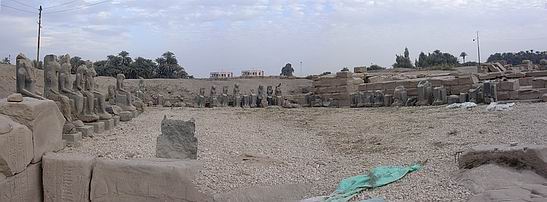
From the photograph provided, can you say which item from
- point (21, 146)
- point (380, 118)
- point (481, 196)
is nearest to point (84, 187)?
point (21, 146)

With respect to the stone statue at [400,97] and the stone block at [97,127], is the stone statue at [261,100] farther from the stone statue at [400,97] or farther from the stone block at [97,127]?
the stone block at [97,127]

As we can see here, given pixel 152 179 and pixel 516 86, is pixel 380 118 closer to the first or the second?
pixel 516 86

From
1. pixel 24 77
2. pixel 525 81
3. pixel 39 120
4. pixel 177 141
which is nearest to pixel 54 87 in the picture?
pixel 24 77

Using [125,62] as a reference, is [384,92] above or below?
below

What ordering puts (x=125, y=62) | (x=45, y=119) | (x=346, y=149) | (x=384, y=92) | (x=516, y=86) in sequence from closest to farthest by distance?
1. (x=45, y=119)
2. (x=346, y=149)
3. (x=516, y=86)
4. (x=384, y=92)
5. (x=125, y=62)

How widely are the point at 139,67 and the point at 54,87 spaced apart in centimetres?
3289

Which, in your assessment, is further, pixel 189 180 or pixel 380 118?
pixel 380 118

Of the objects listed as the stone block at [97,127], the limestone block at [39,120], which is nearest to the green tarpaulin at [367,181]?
the limestone block at [39,120]

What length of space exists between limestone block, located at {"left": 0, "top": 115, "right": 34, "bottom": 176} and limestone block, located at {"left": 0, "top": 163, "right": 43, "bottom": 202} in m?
0.08

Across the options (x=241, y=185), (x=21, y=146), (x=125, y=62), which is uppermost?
(x=125, y=62)

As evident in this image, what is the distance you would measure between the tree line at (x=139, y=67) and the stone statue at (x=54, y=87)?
29.6 meters

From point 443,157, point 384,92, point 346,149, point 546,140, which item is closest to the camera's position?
point 443,157

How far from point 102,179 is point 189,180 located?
99cm

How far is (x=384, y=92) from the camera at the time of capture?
2066 cm
